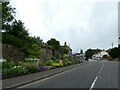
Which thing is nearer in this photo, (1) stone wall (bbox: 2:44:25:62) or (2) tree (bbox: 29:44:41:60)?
(1) stone wall (bbox: 2:44:25:62)

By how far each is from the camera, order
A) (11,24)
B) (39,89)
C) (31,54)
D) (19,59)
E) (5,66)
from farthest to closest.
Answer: (11,24) → (31,54) → (19,59) → (5,66) → (39,89)

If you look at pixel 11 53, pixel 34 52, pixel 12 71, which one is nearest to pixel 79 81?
pixel 12 71

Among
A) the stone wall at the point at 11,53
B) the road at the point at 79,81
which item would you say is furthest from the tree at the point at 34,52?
the road at the point at 79,81

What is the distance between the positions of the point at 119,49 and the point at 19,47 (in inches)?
4211

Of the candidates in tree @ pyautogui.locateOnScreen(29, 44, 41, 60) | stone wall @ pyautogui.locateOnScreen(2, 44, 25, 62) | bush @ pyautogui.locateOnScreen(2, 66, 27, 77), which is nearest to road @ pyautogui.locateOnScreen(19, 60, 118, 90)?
bush @ pyautogui.locateOnScreen(2, 66, 27, 77)

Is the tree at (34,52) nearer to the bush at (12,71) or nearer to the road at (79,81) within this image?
the road at (79,81)

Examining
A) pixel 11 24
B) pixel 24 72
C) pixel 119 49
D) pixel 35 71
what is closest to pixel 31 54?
pixel 11 24

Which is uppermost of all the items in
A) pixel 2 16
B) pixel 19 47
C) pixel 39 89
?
pixel 2 16

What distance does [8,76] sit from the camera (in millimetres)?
24531

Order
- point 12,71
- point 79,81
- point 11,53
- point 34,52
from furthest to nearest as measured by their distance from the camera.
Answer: point 34,52, point 11,53, point 12,71, point 79,81

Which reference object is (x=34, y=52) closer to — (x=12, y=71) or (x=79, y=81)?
(x=12, y=71)

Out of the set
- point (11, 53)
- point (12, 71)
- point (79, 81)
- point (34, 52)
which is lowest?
point (79, 81)

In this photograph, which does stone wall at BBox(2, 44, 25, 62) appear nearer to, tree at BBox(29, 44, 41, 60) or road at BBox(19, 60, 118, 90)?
tree at BBox(29, 44, 41, 60)

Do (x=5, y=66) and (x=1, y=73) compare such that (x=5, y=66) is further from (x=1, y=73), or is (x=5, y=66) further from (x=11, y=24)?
(x=11, y=24)
